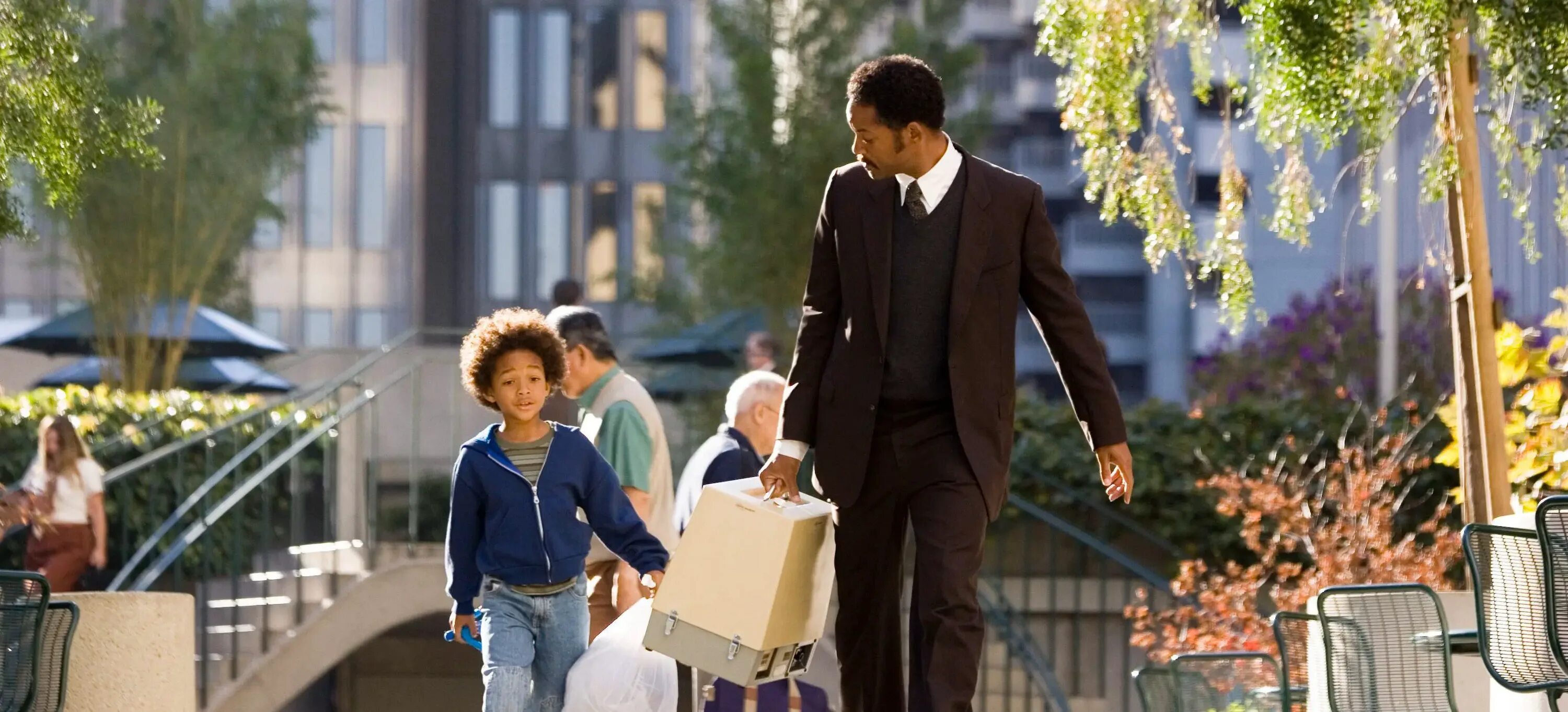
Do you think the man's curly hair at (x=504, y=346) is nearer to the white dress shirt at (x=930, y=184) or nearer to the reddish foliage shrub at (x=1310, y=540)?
the white dress shirt at (x=930, y=184)

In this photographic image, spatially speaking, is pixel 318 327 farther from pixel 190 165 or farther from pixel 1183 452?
pixel 1183 452

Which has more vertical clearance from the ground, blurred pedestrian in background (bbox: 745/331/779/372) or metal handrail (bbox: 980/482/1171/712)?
blurred pedestrian in background (bbox: 745/331/779/372)

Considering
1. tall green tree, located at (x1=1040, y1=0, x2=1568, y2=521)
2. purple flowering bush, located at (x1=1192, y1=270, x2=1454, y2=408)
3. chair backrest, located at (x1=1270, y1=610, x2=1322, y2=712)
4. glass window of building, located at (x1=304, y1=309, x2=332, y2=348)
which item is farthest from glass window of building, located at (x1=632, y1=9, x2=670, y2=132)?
chair backrest, located at (x1=1270, y1=610, x2=1322, y2=712)

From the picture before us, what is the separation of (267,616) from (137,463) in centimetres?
111

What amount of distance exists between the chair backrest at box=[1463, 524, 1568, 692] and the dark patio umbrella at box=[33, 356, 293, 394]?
14.4 meters

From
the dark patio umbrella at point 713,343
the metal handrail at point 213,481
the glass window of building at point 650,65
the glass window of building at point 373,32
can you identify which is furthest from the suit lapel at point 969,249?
the glass window of building at point 373,32

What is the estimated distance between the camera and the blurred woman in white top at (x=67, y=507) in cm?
1159

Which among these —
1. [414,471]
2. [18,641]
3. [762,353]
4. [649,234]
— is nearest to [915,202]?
[18,641]

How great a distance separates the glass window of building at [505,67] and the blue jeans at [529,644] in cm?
1870

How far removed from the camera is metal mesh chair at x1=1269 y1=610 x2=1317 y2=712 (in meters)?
6.77

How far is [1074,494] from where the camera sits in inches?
490

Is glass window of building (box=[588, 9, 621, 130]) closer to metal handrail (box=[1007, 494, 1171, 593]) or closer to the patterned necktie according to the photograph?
metal handrail (box=[1007, 494, 1171, 593])

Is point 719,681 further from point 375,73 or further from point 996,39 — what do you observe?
point 996,39

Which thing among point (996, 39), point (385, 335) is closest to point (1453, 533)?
point (385, 335)
